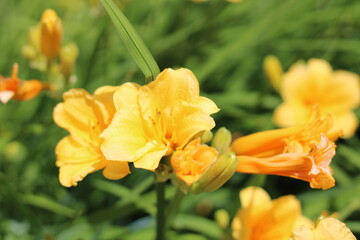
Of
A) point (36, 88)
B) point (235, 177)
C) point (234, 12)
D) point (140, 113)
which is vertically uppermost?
point (140, 113)

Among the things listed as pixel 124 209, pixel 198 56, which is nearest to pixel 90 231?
pixel 124 209

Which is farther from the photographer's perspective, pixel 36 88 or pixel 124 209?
pixel 36 88

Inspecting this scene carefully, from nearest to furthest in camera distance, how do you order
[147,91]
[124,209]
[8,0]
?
[147,91], [124,209], [8,0]

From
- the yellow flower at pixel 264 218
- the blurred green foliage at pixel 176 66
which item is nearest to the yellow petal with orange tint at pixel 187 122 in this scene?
the yellow flower at pixel 264 218

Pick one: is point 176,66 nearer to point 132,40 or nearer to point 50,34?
point 50,34

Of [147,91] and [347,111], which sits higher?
[147,91]

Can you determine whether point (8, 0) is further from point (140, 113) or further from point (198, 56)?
point (140, 113)

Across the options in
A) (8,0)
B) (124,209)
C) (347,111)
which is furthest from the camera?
(8,0)
